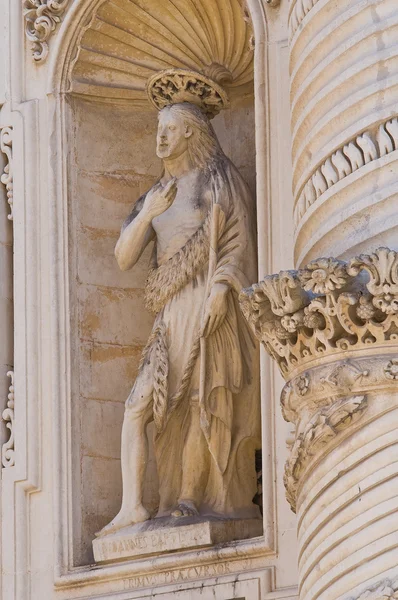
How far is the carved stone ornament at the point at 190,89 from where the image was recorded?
10.8 meters

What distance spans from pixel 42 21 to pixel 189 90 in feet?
3.04

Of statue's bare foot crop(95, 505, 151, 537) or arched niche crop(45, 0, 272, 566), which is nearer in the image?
statue's bare foot crop(95, 505, 151, 537)

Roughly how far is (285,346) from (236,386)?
202 cm

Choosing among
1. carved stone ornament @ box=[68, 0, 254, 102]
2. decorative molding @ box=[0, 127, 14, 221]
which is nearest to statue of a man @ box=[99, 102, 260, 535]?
carved stone ornament @ box=[68, 0, 254, 102]

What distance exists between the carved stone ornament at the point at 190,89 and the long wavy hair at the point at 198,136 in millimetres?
54

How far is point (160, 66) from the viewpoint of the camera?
11.3m

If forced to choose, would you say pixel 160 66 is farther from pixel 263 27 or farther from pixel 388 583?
pixel 388 583

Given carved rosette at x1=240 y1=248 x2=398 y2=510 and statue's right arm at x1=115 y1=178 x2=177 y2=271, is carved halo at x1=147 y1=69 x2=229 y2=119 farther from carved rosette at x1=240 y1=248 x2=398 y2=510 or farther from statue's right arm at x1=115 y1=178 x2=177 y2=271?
carved rosette at x1=240 y1=248 x2=398 y2=510

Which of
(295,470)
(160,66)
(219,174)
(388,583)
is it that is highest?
(160,66)

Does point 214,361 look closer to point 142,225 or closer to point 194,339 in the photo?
point 194,339

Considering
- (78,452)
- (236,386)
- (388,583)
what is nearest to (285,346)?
(388,583)

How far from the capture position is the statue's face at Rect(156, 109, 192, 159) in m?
10.8

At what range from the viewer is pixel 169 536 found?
33.3 ft

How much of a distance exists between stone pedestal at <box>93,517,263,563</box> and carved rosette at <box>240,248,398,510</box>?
68.9 inches
